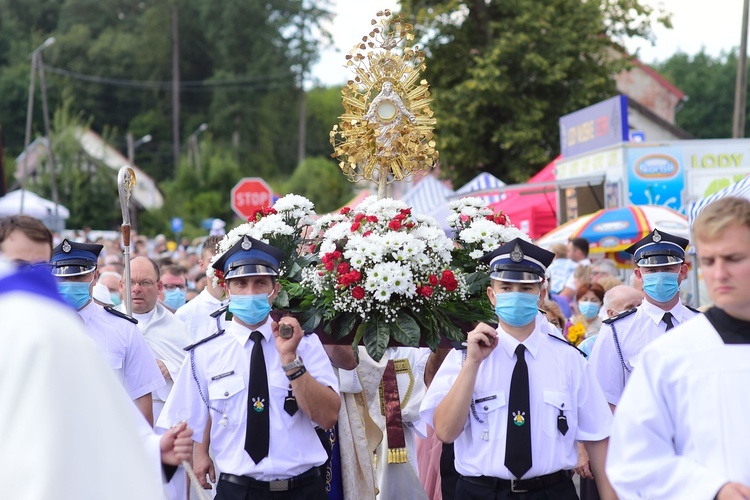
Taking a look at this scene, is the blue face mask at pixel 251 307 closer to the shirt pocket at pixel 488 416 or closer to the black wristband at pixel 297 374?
the black wristband at pixel 297 374

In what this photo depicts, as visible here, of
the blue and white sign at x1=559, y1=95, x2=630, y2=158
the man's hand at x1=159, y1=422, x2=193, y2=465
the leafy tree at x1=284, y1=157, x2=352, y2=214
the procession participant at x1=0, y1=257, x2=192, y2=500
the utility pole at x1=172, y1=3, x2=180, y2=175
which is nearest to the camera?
the procession participant at x1=0, y1=257, x2=192, y2=500

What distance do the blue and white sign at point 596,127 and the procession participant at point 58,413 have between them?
714 inches

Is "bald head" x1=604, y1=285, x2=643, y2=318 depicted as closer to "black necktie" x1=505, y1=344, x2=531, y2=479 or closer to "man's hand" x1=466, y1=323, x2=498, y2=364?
"black necktie" x1=505, y1=344, x2=531, y2=479

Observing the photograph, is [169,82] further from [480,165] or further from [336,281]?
[336,281]

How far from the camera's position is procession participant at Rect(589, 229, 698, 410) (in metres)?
6.82

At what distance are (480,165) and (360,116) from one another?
25.4 meters

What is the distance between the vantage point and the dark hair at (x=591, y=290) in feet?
33.5

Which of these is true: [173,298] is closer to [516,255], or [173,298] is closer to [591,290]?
[591,290]

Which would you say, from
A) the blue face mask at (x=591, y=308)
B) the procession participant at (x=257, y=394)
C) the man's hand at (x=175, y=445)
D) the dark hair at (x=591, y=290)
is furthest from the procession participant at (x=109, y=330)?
the dark hair at (x=591, y=290)

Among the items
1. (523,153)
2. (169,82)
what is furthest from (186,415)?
(169,82)

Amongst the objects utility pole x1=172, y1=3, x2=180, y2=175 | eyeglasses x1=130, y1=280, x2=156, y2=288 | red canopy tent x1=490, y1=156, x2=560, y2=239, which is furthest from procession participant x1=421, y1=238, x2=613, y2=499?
utility pole x1=172, y1=3, x2=180, y2=175

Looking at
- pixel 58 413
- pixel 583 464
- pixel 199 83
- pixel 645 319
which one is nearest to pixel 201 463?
pixel 583 464

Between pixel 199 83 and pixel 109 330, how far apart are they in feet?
211

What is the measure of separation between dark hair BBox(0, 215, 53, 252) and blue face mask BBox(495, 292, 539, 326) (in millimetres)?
2334
